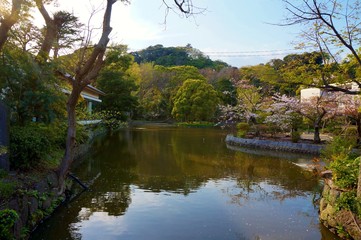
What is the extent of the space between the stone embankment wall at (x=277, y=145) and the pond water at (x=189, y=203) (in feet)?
11.9

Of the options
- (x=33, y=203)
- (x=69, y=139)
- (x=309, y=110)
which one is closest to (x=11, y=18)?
(x=69, y=139)

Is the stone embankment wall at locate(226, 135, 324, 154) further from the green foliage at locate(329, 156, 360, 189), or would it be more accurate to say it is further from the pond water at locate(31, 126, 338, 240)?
the green foliage at locate(329, 156, 360, 189)

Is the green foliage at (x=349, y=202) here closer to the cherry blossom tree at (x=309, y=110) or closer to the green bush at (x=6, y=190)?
the green bush at (x=6, y=190)

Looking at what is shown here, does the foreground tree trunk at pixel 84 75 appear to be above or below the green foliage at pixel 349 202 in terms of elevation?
above

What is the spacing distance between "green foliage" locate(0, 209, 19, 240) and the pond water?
1.33 metres

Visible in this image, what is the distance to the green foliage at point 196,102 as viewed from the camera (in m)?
42.2

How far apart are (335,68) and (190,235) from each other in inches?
174

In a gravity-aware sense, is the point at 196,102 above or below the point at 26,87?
above

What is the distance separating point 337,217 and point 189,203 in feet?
11.1

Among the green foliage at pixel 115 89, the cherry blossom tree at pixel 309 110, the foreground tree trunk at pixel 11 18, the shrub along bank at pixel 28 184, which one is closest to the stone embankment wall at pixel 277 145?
the cherry blossom tree at pixel 309 110

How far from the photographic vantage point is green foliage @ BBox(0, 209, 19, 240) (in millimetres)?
4660

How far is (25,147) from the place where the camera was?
7828 mm

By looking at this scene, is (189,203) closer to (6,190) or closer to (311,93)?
(6,190)

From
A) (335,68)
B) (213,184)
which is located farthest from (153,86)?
(335,68)
